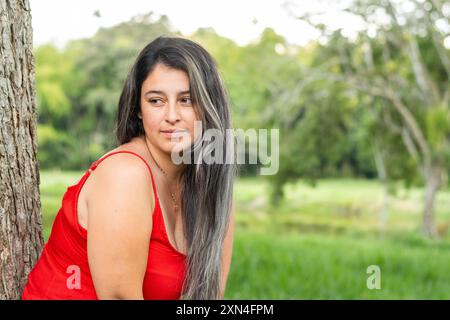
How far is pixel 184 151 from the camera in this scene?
1921mm

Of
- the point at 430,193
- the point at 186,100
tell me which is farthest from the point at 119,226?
the point at 430,193

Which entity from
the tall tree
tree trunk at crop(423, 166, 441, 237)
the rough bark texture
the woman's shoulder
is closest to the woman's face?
the woman's shoulder

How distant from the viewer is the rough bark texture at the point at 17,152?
189cm

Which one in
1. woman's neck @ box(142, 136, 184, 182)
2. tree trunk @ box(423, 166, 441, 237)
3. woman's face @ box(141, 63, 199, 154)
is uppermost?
tree trunk @ box(423, 166, 441, 237)

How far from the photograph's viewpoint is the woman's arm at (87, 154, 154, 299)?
5.41 ft

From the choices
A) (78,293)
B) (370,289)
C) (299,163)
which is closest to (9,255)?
(78,293)

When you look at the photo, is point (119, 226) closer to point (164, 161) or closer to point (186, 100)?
point (164, 161)

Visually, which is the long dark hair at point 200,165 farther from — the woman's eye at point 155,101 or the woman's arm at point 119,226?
the woman's arm at point 119,226

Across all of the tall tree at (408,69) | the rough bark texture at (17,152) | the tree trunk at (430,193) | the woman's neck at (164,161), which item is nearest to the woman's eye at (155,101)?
the woman's neck at (164,161)

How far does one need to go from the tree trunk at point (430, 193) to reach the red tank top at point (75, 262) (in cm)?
984

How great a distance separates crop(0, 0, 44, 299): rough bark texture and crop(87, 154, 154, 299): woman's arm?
0.37 metres

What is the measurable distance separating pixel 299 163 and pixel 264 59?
289cm

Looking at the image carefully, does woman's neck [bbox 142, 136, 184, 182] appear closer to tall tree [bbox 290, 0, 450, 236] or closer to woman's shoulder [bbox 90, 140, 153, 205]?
woman's shoulder [bbox 90, 140, 153, 205]

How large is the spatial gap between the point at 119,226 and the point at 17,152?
517 millimetres
